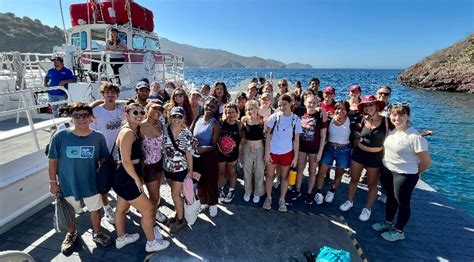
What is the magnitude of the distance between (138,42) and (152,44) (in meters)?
1.29

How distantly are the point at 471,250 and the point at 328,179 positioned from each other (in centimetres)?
262

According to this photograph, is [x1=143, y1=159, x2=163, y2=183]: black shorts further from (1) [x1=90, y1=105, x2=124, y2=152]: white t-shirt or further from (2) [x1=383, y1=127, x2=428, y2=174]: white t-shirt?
(2) [x1=383, y1=127, x2=428, y2=174]: white t-shirt

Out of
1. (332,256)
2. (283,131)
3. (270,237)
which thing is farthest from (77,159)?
(332,256)

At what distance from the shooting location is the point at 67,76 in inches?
280

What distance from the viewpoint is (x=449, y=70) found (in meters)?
44.8

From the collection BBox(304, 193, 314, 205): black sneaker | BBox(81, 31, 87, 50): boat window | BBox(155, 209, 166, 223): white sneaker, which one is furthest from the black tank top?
BBox(81, 31, 87, 50): boat window

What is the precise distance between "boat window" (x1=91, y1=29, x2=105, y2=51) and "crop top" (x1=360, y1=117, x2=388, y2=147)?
1045cm

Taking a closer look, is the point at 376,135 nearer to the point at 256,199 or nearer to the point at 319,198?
the point at 319,198

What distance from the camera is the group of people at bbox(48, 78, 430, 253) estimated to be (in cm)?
345

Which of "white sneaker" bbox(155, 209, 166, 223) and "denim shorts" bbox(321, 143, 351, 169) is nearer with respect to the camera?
"white sneaker" bbox(155, 209, 166, 223)

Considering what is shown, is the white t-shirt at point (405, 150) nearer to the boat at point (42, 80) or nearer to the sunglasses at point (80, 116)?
the sunglasses at point (80, 116)

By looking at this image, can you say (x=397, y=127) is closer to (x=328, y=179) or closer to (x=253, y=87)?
(x=328, y=179)

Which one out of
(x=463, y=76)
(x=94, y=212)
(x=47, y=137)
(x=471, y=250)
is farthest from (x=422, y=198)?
(x=463, y=76)

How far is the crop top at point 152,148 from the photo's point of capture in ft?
11.9
